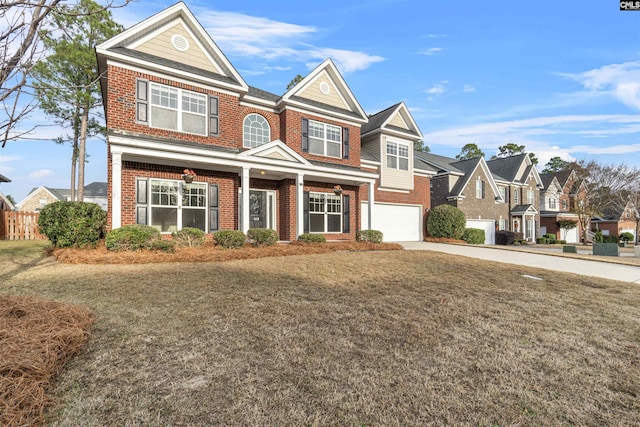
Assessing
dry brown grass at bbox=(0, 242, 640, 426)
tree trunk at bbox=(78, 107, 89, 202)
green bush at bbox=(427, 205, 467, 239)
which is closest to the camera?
dry brown grass at bbox=(0, 242, 640, 426)

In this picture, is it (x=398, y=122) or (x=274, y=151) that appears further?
(x=398, y=122)

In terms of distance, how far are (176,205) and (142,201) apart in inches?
42.4

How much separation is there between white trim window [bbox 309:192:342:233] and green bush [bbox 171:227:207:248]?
5.35 meters

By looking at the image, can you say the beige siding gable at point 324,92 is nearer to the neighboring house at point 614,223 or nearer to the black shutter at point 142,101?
the black shutter at point 142,101

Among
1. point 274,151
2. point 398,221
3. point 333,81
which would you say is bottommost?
point 398,221

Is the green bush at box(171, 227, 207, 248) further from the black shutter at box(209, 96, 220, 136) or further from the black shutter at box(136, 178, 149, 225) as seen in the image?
the black shutter at box(209, 96, 220, 136)

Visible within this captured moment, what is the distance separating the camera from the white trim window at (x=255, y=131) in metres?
13.1

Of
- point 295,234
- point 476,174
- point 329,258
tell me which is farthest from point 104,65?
point 476,174

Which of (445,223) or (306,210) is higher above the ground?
(306,210)

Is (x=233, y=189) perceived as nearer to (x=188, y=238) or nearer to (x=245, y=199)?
(x=245, y=199)

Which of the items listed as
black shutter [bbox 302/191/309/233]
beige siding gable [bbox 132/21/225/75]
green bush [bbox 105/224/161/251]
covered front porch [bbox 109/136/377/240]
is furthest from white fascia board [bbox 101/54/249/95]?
green bush [bbox 105/224/161/251]

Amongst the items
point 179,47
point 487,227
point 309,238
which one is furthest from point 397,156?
point 487,227

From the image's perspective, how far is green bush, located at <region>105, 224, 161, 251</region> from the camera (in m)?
8.33

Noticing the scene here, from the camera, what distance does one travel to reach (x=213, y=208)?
11500 mm
